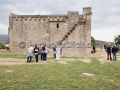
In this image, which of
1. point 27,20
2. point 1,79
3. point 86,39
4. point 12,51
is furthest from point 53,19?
point 1,79

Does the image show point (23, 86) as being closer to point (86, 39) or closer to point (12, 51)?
point (86, 39)

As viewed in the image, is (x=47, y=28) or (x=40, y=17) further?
(x=47, y=28)

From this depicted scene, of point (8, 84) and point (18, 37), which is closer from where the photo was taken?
point (8, 84)

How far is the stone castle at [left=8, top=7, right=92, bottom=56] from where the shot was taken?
2673cm

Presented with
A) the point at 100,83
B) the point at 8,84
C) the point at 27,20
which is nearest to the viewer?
the point at 8,84

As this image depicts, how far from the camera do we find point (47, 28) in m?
28.2

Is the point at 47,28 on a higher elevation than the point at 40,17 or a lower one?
lower

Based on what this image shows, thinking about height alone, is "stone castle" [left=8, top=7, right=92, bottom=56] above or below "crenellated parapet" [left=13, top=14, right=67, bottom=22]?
below

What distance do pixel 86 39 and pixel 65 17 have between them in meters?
4.90

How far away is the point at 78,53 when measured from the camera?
2659cm

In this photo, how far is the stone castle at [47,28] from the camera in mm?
26734

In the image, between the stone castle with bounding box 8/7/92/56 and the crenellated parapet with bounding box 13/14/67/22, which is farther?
the crenellated parapet with bounding box 13/14/67/22

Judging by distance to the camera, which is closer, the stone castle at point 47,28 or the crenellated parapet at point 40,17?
the stone castle at point 47,28

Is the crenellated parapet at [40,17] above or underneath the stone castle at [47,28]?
above
